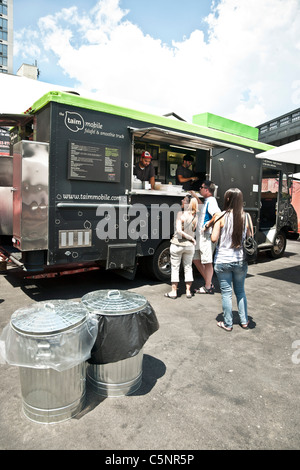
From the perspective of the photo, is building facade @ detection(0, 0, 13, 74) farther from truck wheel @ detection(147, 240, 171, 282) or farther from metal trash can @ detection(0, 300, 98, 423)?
metal trash can @ detection(0, 300, 98, 423)

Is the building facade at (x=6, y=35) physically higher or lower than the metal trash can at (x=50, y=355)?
higher

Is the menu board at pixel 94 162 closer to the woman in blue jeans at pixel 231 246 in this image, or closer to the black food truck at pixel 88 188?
the black food truck at pixel 88 188

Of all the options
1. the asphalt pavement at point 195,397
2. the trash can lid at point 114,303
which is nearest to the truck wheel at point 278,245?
the asphalt pavement at point 195,397

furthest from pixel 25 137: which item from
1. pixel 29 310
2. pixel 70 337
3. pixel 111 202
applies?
pixel 70 337

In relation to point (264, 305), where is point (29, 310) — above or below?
above

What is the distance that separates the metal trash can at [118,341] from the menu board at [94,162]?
2.62m

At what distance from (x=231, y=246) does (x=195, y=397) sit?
Result: 72.8 inches

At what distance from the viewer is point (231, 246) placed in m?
4.00

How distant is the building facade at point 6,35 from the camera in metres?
67.2

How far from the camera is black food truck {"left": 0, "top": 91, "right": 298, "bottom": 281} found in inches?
185

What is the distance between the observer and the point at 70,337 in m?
2.26

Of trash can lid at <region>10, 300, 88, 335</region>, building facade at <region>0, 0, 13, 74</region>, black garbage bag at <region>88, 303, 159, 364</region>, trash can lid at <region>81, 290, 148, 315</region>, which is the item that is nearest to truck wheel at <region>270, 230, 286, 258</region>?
trash can lid at <region>81, 290, 148, 315</region>
